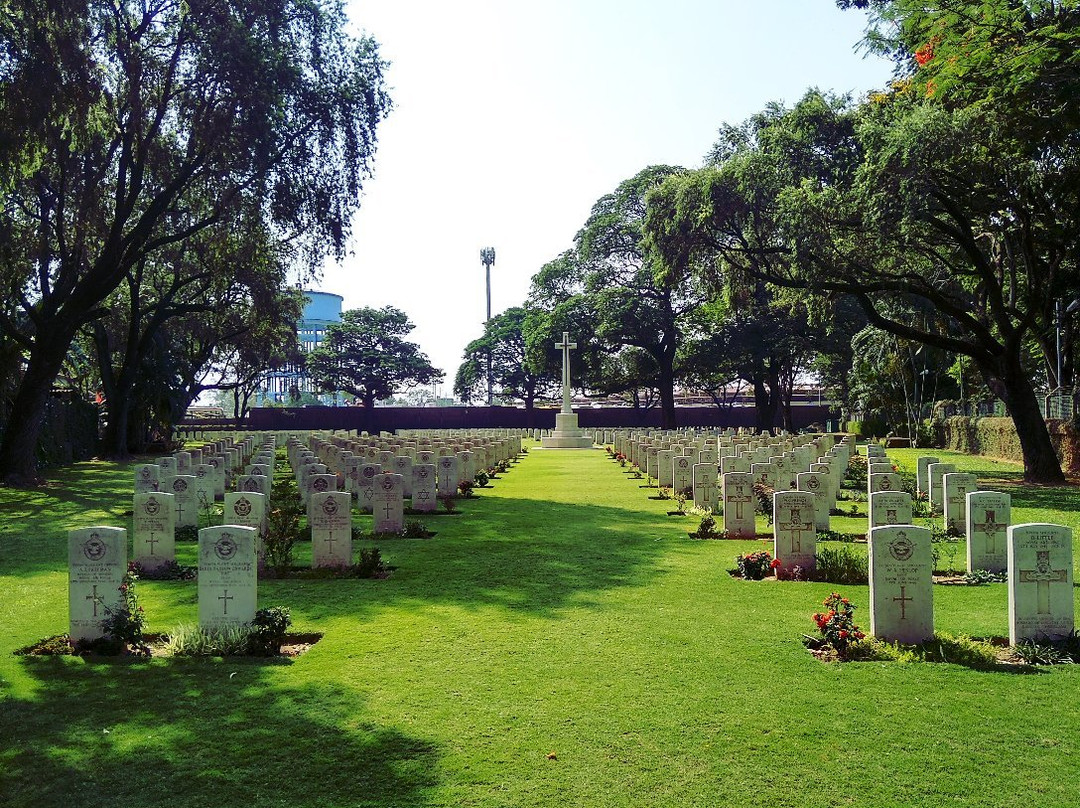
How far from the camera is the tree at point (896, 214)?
19141 millimetres

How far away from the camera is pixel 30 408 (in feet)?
82.1

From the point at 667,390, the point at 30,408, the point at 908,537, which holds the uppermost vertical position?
the point at 667,390

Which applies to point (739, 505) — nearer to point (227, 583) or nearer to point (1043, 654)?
point (1043, 654)

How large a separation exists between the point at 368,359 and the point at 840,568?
222 ft

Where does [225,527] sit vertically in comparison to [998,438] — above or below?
below

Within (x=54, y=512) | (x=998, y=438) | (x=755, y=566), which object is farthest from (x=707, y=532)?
(x=998, y=438)

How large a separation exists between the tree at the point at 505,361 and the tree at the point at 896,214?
157ft

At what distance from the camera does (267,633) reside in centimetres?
810

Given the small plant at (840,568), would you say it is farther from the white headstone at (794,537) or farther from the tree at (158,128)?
the tree at (158,128)

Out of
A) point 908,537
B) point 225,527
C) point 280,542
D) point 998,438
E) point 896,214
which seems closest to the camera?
point 908,537

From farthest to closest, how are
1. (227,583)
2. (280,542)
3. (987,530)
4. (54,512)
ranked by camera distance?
(54,512) → (280,542) → (987,530) → (227,583)

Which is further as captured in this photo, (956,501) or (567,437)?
(567,437)

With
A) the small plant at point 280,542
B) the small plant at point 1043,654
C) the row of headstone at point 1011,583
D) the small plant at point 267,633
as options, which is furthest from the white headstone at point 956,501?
the small plant at point 267,633

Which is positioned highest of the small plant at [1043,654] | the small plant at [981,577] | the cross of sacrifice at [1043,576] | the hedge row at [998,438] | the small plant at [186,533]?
the hedge row at [998,438]
